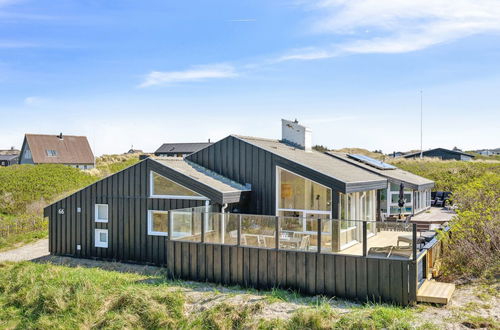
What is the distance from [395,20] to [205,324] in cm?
1247

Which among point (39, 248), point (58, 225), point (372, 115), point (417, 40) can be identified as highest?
point (417, 40)

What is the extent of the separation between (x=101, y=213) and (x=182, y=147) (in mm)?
47660

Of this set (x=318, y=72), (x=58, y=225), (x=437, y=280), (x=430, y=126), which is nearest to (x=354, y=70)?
(x=318, y=72)

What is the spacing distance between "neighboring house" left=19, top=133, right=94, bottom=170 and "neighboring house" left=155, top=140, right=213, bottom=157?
38.7 ft

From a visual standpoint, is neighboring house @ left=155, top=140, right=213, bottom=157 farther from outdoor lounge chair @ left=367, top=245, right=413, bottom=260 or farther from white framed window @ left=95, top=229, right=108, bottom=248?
outdoor lounge chair @ left=367, top=245, right=413, bottom=260

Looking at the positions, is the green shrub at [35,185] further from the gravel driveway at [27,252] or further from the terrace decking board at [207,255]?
the terrace decking board at [207,255]

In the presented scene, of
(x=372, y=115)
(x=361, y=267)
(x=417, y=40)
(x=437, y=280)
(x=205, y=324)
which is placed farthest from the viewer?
(x=372, y=115)

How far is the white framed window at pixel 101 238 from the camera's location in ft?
51.0

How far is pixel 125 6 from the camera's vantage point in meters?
16.7

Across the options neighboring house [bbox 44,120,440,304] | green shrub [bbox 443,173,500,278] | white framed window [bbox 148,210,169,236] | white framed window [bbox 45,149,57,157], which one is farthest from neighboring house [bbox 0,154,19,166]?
green shrub [bbox 443,173,500,278]

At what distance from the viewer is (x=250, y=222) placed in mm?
11688

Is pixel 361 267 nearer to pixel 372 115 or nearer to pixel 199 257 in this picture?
pixel 199 257

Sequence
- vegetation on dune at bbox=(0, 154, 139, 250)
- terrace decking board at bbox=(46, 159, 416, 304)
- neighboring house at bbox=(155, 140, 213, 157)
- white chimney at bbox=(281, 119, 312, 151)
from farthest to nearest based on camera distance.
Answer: neighboring house at bbox=(155, 140, 213, 157)
vegetation on dune at bbox=(0, 154, 139, 250)
white chimney at bbox=(281, 119, 312, 151)
terrace decking board at bbox=(46, 159, 416, 304)

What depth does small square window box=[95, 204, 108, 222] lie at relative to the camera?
51.3ft
